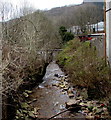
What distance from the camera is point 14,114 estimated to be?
317 cm

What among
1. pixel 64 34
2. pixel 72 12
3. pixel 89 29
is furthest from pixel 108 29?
pixel 64 34

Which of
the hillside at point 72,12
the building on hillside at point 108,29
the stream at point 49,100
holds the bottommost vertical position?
the stream at point 49,100

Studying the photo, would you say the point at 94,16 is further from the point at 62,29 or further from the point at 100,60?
the point at 100,60

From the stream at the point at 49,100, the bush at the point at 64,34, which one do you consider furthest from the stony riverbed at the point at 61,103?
the bush at the point at 64,34

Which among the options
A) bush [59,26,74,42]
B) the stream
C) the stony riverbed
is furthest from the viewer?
bush [59,26,74,42]

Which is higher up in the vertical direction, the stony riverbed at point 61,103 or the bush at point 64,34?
the bush at point 64,34

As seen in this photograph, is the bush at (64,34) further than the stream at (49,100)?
Yes

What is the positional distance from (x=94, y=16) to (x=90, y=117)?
23.0 ft

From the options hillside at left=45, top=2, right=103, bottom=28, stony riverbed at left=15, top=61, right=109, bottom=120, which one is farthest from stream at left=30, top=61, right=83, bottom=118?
hillside at left=45, top=2, right=103, bottom=28

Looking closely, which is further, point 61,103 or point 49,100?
point 49,100

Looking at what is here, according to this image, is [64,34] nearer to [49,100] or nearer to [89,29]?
[89,29]

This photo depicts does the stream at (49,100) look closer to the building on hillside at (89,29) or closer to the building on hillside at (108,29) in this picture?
the building on hillside at (108,29)

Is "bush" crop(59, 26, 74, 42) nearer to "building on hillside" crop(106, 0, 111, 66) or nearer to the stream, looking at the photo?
the stream

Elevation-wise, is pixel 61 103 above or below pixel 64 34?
below
